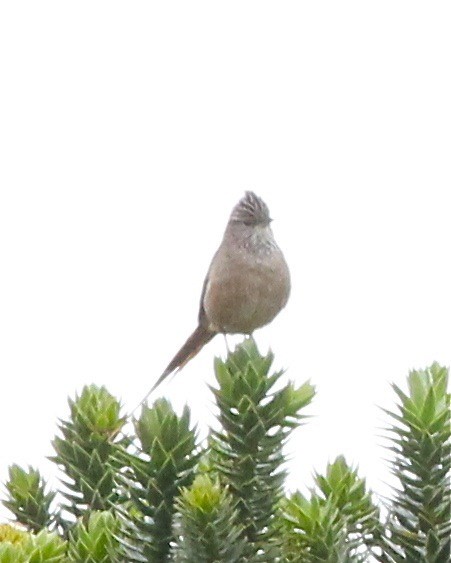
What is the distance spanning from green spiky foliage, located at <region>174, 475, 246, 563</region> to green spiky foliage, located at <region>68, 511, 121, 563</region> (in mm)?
150

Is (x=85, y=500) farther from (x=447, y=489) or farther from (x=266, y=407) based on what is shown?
(x=447, y=489)

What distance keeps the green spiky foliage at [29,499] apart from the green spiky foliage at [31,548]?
15.9 inches

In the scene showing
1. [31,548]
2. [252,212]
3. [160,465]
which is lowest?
[31,548]

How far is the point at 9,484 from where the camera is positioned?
2.48 meters

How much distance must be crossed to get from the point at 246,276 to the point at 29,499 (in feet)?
11.0

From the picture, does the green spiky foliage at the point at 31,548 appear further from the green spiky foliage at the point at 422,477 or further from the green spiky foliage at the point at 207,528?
the green spiky foliage at the point at 422,477

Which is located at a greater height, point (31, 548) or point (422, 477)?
point (422, 477)

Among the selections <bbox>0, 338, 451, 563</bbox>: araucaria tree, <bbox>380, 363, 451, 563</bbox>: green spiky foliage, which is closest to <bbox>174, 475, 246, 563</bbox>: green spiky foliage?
<bbox>0, 338, 451, 563</bbox>: araucaria tree

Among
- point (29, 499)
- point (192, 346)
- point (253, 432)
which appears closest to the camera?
point (253, 432)

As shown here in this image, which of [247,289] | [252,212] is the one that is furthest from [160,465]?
[252,212]

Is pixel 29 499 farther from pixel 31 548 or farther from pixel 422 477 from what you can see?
pixel 422 477

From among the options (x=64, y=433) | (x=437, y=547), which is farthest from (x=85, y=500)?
(x=437, y=547)

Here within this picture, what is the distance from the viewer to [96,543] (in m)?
2.05

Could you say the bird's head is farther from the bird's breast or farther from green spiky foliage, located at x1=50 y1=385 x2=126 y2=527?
green spiky foliage, located at x1=50 y1=385 x2=126 y2=527
